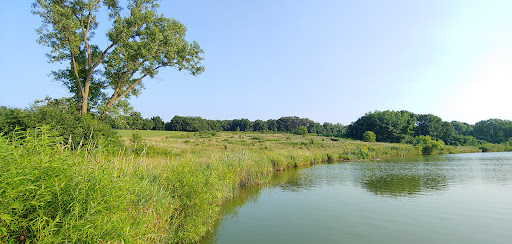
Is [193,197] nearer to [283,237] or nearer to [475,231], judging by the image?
[283,237]

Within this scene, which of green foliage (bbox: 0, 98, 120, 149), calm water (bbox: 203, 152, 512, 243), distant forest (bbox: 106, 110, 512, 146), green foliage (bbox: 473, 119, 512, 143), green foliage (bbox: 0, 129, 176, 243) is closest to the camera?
green foliage (bbox: 0, 129, 176, 243)

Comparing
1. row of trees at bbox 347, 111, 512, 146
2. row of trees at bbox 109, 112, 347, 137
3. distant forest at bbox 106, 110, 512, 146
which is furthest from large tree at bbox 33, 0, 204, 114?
row of trees at bbox 347, 111, 512, 146

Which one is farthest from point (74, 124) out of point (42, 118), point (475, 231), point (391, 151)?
point (391, 151)

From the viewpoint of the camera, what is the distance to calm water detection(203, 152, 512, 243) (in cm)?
812

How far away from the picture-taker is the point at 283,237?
812 centimetres

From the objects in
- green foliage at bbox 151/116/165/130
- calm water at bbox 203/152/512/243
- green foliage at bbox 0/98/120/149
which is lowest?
calm water at bbox 203/152/512/243

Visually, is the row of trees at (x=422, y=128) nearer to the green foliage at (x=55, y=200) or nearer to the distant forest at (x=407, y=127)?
the distant forest at (x=407, y=127)

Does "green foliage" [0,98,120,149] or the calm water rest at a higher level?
"green foliage" [0,98,120,149]

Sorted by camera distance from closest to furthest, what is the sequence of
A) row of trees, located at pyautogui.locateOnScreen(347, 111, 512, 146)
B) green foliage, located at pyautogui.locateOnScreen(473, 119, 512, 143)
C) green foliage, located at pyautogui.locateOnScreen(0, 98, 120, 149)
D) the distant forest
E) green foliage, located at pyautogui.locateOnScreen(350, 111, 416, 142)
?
green foliage, located at pyautogui.locateOnScreen(0, 98, 120, 149) < the distant forest < row of trees, located at pyautogui.locateOnScreen(347, 111, 512, 146) < green foliage, located at pyautogui.locateOnScreen(350, 111, 416, 142) < green foliage, located at pyautogui.locateOnScreen(473, 119, 512, 143)

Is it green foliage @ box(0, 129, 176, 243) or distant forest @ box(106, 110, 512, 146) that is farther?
distant forest @ box(106, 110, 512, 146)

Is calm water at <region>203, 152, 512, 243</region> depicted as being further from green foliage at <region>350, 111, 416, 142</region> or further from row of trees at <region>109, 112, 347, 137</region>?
green foliage at <region>350, 111, 416, 142</region>

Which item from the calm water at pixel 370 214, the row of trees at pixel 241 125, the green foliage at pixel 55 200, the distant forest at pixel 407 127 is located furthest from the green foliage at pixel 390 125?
the green foliage at pixel 55 200

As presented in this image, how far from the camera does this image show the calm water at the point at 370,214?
8.12 m

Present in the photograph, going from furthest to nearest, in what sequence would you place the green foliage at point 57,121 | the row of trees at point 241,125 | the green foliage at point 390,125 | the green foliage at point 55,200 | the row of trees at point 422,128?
the row of trees at point 241,125, the green foliage at point 390,125, the row of trees at point 422,128, the green foliage at point 57,121, the green foliage at point 55,200
